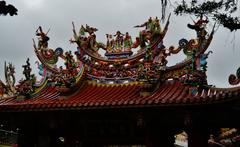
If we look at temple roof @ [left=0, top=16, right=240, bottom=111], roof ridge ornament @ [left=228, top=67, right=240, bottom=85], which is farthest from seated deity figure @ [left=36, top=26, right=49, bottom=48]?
roof ridge ornament @ [left=228, top=67, right=240, bottom=85]

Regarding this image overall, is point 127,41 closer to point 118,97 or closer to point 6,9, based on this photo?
point 118,97

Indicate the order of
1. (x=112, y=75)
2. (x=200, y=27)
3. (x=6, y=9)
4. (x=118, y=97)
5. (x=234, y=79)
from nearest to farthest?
(x=6, y=9) < (x=234, y=79) < (x=118, y=97) < (x=200, y=27) < (x=112, y=75)

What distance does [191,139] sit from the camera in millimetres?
10344

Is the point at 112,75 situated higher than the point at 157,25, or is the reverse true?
the point at 157,25

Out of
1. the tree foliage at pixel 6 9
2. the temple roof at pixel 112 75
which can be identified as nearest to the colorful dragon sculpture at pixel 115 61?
the temple roof at pixel 112 75

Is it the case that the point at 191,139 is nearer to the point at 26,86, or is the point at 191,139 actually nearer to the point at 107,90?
the point at 107,90

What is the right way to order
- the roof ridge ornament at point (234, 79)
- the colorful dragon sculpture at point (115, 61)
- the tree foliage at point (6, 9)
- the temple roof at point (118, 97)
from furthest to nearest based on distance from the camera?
1. the colorful dragon sculpture at point (115, 61)
2. the roof ridge ornament at point (234, 79)
3. the temple roof at point (118, 97)
4. the tree foliage at point (6, 9)

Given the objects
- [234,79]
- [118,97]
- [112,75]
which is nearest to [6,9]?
[118,97]

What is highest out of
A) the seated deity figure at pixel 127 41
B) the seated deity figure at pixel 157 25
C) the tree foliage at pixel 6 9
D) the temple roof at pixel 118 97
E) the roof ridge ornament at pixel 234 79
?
the seated deity figure at pixel 157 25

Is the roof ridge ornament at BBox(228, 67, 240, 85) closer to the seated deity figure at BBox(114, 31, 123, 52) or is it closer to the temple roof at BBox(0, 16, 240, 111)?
the temple roof at BBox(0, 16, 240, 111)

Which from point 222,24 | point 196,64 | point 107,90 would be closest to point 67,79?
point 107,90

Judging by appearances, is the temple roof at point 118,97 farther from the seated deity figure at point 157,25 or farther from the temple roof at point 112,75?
the seated deity figure at point 157,25

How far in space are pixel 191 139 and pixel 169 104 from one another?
4.00 feet

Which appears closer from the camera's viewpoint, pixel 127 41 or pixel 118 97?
pixel 118 97
